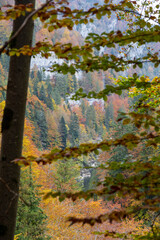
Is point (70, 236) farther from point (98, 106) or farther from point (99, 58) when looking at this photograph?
point (98, 106)

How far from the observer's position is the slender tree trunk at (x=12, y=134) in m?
2.31

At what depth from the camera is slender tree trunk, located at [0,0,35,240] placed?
7.57ft

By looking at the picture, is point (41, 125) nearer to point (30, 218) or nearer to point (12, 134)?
point (30, 218)

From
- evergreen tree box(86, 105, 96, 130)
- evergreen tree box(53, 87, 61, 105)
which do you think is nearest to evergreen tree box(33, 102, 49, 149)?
evergreen tree box(86, 105, 96, 130)

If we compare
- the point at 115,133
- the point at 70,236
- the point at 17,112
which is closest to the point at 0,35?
the point at 115,133

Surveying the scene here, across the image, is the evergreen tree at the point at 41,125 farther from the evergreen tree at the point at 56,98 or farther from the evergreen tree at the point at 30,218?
the evergreen tree at the point at 30,218

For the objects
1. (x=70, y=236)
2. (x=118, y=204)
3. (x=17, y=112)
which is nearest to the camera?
(x=17, y=112)

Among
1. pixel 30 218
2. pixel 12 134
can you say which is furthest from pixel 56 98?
pixel 12 134

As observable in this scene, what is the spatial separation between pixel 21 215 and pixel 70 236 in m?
4.67

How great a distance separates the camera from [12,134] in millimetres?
2416

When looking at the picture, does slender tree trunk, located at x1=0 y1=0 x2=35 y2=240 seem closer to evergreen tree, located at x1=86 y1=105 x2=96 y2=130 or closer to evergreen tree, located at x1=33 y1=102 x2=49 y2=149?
evergreen tree, located at x1=33 y1=102 x2=49 y2=149

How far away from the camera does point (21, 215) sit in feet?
39.0

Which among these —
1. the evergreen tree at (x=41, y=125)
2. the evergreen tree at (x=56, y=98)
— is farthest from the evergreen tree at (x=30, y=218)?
the evergreen tree at (x=56, y=98)

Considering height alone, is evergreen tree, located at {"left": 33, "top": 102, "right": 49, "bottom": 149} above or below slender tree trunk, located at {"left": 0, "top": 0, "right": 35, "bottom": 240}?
above
